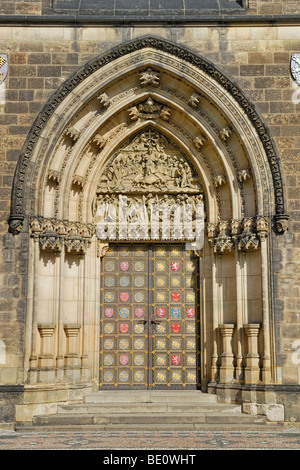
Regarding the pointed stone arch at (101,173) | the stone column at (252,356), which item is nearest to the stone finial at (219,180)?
the pointed stone arch at (101,173)

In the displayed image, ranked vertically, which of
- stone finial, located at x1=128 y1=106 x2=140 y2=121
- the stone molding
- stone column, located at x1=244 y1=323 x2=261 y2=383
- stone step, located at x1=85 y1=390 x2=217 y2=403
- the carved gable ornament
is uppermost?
stone finial, located at x1=128 y1=106 x2=140 y2=121

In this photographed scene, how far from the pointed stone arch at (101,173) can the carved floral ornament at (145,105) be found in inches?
0.8

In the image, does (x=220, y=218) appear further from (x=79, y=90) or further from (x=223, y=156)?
(x=79, y=90)

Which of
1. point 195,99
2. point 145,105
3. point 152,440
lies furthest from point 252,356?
point 145,105

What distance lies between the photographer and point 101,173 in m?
13.5

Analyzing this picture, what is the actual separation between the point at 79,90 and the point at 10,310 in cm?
451

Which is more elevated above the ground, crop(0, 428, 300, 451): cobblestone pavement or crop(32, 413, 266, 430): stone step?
crop(32, 413, 266, 430): stone step

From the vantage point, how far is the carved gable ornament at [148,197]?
13.5 m

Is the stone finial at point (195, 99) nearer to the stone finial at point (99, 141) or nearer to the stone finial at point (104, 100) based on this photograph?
the stone finial at point (104, 100)

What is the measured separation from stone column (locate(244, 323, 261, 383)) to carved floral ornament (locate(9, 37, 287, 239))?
1.96 m

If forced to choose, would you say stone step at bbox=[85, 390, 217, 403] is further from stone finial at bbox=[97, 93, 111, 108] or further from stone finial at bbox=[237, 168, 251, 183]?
stone finial at bbox=[97, 93, 111, 108]

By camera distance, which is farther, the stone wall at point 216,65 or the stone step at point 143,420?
the stone wall at point 216,65

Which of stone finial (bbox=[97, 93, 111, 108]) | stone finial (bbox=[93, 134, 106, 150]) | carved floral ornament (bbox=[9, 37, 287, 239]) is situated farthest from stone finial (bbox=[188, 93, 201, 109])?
stone finial (bbox=[93, 134, 106, 150])

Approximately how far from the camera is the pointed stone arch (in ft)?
39.8
